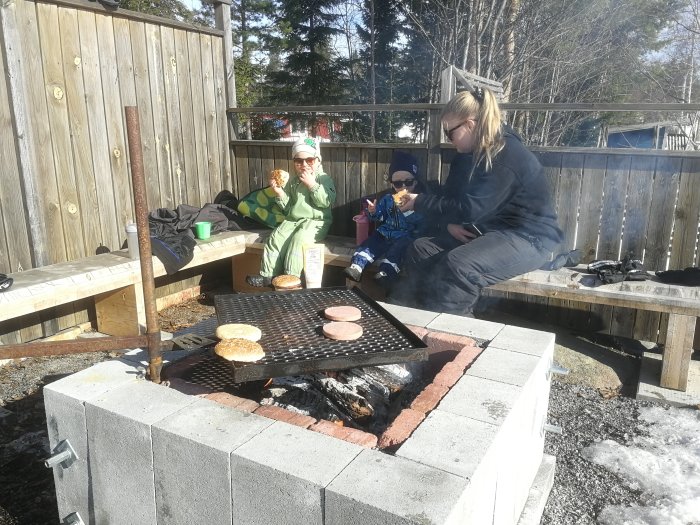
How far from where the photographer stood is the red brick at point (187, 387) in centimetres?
197

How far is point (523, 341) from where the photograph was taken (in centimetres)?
231

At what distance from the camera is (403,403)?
7.25 feet

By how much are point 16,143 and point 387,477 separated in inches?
148

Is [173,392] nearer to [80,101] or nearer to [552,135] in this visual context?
[80,101]

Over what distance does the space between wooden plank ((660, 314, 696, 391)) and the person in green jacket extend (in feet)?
8.89

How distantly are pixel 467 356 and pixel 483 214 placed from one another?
1.45 metres

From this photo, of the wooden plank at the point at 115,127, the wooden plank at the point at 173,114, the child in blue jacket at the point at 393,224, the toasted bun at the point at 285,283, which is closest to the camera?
the toasted bun at the point at 285,283

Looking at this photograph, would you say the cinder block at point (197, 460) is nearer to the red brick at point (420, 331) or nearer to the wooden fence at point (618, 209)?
the red brick at point (420, 331)

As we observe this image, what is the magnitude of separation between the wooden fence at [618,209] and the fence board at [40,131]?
258cm

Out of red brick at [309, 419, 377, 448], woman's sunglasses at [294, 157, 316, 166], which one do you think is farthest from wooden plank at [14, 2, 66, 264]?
red brick at [309, 419, 377, 448]

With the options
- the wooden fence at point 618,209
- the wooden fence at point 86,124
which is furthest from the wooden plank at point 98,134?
the wooden fence at point 618,209

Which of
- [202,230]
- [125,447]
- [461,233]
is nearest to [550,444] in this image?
[461,233]

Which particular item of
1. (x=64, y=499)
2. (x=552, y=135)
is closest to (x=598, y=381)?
(x=64, y=499)

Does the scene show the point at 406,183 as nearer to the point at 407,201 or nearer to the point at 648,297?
the point at 407,201
